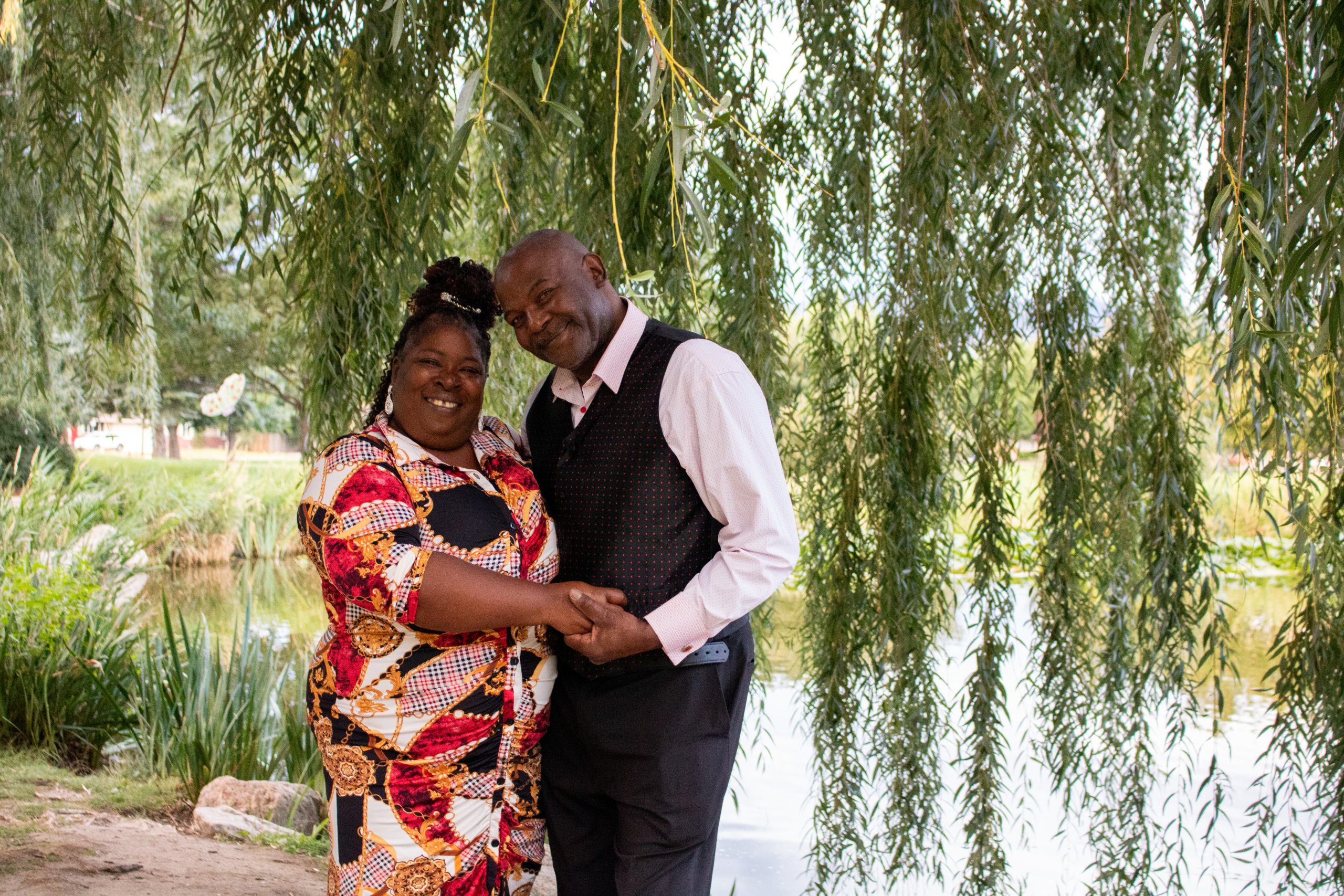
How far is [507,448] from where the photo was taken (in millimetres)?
1604

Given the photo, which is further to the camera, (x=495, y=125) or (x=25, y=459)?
(x=25, y=459)

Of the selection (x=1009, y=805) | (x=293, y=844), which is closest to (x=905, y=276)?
(x=293, y=844)

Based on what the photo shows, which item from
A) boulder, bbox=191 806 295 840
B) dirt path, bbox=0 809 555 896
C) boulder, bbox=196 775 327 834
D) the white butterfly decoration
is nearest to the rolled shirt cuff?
dirt path, bbox=0 809 555 896

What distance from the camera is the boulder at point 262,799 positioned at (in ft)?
11.1

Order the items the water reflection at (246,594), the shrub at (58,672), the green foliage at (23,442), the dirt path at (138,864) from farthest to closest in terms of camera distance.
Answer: the green foliage at (23,442), the water reflection at (246,594), the shrub at (58,672), the dirt path at (138,864)

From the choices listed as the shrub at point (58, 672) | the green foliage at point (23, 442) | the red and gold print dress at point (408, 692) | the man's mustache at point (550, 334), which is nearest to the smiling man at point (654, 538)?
the man's mustache at point (550, 334)

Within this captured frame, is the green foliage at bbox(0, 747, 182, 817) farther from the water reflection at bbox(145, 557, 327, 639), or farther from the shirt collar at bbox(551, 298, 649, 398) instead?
the shirt collar at bbox(551, 298, 649, 398)

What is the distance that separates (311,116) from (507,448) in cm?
86

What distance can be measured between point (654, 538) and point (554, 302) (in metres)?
0.34

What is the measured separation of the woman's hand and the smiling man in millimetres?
13

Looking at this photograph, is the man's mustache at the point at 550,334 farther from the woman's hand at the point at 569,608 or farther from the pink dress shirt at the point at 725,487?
the woman's hand at the point at 569,608

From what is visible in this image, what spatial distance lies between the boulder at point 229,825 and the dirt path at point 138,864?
5cm

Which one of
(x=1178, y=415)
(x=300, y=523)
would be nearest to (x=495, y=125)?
(x=300, y=523)

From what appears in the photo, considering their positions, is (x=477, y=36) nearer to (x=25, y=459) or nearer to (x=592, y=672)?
(x=592, y=672)
